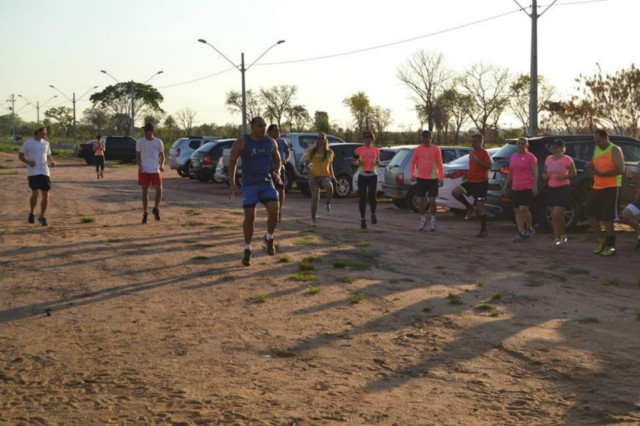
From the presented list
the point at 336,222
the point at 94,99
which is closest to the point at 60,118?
the point at 94,99

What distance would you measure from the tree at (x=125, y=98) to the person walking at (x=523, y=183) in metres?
91.7

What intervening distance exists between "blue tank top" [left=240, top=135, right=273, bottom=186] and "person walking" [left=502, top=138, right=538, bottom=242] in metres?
4.62

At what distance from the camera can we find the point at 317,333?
685cm

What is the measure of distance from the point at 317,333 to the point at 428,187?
26.5 feet

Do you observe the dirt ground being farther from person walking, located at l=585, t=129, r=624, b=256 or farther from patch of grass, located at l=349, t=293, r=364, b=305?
person walking, located at l=585, t=129, r=624, b=256

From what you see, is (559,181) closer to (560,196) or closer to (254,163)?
(560,196)

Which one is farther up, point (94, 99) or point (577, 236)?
point (94, 99)

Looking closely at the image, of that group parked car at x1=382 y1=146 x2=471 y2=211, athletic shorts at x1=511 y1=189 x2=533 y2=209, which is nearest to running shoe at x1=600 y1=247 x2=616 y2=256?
athletic shorts at x1=511 y1=189 x2=533 y2=209

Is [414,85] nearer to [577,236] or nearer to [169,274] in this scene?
[577,236]

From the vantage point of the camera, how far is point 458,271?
398 inches

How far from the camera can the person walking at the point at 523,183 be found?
13.0 meters

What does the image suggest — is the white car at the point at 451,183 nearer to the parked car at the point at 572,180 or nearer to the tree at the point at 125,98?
the parked car at the point at 572,180

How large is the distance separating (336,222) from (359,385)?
10.6 metres

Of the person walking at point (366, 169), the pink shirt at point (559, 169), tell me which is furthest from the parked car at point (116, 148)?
the pink shirt at point (559, 169)
